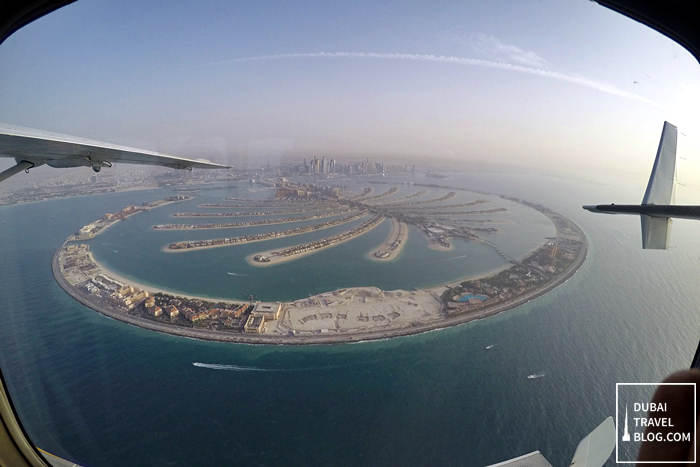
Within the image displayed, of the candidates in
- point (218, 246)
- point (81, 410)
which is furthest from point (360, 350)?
point (218, 246)

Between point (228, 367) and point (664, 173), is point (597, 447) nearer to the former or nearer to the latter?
point (664, 173)

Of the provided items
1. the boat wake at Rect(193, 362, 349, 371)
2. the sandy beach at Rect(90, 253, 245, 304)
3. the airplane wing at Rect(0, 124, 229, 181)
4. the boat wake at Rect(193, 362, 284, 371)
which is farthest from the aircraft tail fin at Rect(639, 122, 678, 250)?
the sandy beach at Rect(90, 253, 245, 304)

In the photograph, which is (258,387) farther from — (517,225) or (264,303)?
(517,225)

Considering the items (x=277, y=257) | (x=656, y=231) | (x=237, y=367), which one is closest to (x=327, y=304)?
(x=237, y=367)

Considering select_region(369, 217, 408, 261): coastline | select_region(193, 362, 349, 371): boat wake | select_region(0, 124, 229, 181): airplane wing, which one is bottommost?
select_region(193, 362, 349, 371): boat wake

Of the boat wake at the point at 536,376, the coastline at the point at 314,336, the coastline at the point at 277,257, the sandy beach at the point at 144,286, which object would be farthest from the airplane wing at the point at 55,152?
the coastline at the point at 277,257

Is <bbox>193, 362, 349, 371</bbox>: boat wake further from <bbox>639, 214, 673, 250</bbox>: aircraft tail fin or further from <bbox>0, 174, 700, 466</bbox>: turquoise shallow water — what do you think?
<bbox>639, 214, 673, 250</bbox>: aircraft tail fin
